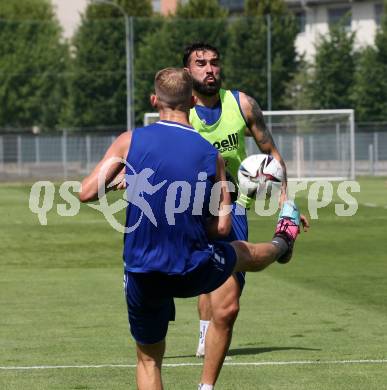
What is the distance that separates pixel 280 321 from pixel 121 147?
236 inches

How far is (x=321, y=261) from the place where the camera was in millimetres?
19625

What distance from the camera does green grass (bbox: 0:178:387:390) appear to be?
922 cm

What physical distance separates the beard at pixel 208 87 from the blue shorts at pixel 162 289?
2.49 meters

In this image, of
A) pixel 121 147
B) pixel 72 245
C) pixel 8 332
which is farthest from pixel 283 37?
pixel 121 147

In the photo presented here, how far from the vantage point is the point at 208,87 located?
31.4ft

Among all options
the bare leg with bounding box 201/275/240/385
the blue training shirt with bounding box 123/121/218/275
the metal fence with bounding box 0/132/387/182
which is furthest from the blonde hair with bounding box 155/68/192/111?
the metal fence with bounding box 0/132/387/182

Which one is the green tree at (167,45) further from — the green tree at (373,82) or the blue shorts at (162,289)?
the blue shorts at (162,289)

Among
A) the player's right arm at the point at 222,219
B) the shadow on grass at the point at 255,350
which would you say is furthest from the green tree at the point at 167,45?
the player's right arm at the point at 222,219

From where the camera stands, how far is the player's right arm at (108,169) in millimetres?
6965

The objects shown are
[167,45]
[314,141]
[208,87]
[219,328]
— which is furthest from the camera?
[167,45]

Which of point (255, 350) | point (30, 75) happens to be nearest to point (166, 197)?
point (255, 350)

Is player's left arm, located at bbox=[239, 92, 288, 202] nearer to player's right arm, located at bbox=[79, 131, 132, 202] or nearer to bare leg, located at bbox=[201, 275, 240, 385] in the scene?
bare leg, located at bbox=[201, 275, 240, 385]

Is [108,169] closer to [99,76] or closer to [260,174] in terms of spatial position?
[260,174]

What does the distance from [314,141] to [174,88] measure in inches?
1940
